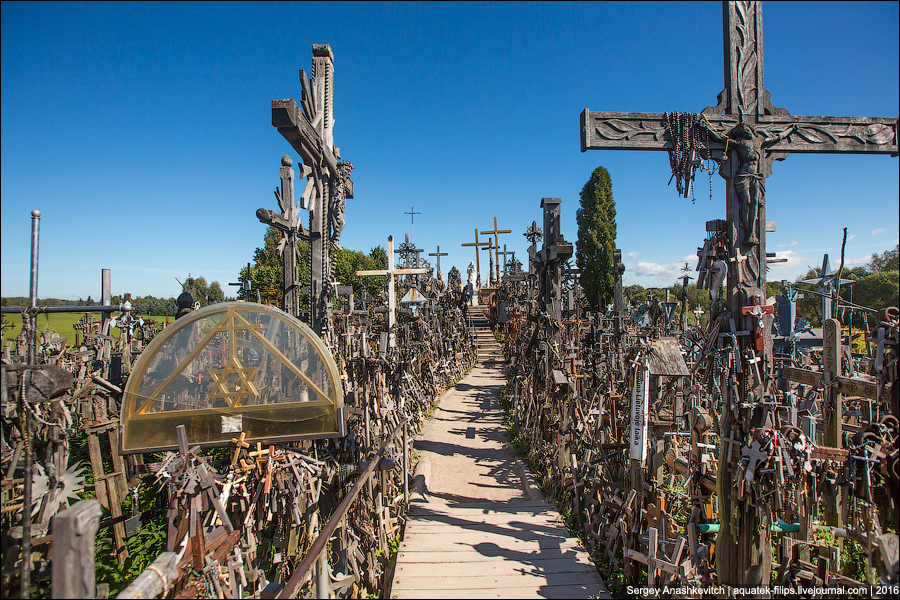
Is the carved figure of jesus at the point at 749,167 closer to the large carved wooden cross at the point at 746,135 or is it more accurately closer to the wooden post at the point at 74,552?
the large carved wooden cross at the point at 746,135

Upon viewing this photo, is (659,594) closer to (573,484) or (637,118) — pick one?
(573,484)

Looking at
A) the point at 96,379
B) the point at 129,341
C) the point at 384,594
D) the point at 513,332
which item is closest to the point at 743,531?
the point at 384,594

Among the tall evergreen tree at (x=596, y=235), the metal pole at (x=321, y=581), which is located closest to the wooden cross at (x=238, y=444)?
the metal pole at (x=321, y=581)

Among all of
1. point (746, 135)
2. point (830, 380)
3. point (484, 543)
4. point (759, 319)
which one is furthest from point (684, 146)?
point (484, 543)

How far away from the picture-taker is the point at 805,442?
10.4ft

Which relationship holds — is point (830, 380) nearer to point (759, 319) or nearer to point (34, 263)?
point (759, 319)

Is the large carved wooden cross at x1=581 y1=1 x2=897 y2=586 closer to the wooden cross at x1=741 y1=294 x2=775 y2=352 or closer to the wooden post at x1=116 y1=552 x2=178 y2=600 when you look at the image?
the wooden cross at x1=741 y1=294 x2=775 y2=352

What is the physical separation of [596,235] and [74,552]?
28.8 metres

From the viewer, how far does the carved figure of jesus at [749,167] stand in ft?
12.0

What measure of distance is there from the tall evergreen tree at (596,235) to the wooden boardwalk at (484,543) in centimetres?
2148

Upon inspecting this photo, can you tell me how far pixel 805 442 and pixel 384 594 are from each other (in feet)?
11.3

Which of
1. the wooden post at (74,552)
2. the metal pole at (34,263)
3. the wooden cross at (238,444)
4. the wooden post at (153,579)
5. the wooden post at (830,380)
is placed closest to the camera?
the wooden post at (74,552)

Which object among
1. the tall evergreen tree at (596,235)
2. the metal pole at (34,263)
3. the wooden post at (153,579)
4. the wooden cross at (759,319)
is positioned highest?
the tall evergreen tree at (596,235)

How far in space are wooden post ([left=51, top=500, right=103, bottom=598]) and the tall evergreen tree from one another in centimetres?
2731
